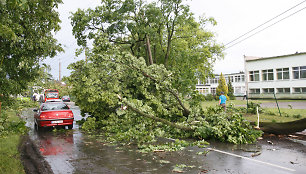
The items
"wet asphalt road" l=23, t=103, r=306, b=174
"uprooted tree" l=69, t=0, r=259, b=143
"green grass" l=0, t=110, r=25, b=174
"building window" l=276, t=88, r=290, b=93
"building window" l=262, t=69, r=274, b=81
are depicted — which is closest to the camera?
"green grass" l=0, t=110, r=25, b=174

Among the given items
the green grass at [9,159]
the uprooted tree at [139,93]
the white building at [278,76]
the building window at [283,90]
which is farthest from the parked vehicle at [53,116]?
the building window at [283,90]

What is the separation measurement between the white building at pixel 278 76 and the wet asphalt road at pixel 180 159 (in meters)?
28.0

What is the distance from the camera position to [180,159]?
6578 mm

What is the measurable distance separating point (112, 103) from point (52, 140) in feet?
10.3

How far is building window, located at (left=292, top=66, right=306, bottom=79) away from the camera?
36.6 meters

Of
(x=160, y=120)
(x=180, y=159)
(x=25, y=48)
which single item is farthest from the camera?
(x=160, y=120)

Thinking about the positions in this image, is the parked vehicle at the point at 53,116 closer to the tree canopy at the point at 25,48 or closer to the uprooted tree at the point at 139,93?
the uprooted tree at the point at 139,93

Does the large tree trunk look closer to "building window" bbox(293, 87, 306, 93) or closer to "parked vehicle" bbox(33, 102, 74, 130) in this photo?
"parked vehicle" bbox(33, 102, 74, 130)

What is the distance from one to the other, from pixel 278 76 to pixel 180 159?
3950 centimetres

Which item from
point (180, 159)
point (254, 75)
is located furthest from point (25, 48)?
point (254, 75)

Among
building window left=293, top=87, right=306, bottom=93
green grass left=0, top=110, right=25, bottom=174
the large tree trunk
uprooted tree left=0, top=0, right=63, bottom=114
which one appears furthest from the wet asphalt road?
building window left=293, top=87, right=306, bottom=93

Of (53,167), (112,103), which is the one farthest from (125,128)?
(53,167)

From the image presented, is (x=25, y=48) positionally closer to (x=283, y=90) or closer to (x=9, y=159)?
(x=9, y=159)

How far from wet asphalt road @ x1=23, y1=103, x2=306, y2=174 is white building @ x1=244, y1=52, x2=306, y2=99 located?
27977 mm
